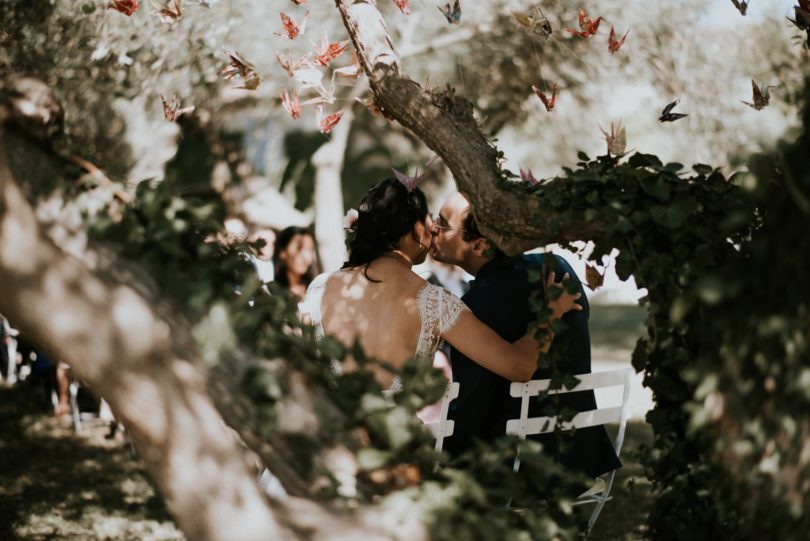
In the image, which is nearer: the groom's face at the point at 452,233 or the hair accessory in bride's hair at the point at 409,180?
the hair accessory in bride's hair at the point at 409,180

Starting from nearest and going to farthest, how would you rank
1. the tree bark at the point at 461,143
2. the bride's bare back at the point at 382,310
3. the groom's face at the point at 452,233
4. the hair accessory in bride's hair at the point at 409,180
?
the tree bark at the point at 461,143 → the hair accessory in bride's hair at the point at 409,180 → the bride's bare back at the point at 382,310 → the groom's face at the point at 452,233

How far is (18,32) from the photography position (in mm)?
6805

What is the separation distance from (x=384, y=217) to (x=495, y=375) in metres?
0.84

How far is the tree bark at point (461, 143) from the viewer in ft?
10.4

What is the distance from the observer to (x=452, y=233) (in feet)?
13.7

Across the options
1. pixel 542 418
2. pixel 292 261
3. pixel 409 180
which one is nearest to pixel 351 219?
pixel 409 180

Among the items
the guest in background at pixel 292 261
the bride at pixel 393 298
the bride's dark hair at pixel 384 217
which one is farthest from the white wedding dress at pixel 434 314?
the guest in background at pixel 292 261

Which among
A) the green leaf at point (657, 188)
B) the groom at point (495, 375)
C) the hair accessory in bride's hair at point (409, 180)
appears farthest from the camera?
the groom at point (495, 375)

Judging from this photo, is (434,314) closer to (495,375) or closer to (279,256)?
(495,375)

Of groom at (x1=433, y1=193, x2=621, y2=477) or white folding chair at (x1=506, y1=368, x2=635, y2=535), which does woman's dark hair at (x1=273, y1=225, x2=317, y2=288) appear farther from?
white folding chair at (x1=506, y1=368, x2=635, y2=535)

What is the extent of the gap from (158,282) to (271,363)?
0.35 m

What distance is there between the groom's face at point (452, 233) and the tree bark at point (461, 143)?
2.18 feet

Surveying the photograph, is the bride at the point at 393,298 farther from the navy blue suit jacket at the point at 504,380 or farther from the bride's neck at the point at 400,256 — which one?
the navy blue suit jacket at the point at 504,380

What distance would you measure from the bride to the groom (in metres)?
0.24
